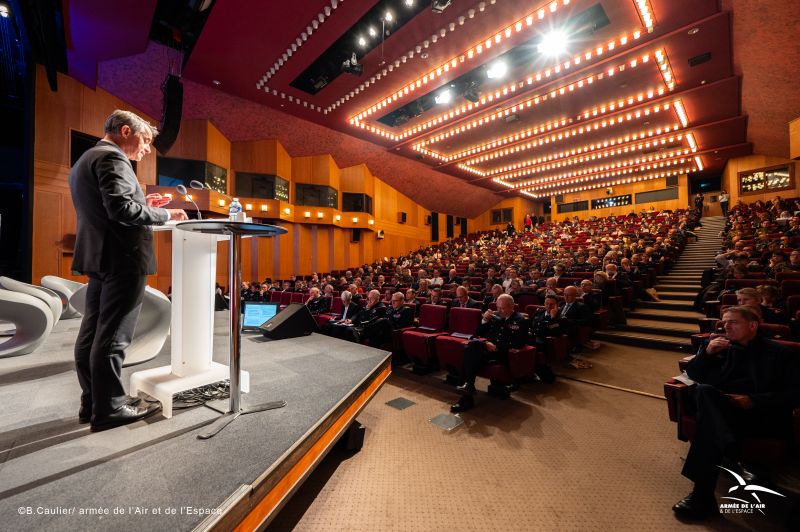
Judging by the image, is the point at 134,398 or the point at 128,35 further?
the point at 128,35

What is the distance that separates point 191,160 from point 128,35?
3.18 meters

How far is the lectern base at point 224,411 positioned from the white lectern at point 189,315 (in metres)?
0.12

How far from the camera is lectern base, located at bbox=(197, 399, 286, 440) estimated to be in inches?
51.5

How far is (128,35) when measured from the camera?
610cm

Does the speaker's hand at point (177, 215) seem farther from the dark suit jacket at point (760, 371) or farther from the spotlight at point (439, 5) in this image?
the spotlight at point (439, 5)

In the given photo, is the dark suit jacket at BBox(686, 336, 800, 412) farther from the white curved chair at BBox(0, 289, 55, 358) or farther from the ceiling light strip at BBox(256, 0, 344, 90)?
the ceiling light strip at BBox(256, 0, 344, 90)

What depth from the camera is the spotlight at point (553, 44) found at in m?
6.09

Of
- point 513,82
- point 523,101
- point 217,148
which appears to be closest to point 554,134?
point 523,101

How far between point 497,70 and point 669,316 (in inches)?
219

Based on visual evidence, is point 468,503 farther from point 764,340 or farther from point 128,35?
point 128,35

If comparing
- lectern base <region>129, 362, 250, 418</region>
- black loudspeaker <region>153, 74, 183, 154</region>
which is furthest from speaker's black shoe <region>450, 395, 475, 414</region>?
black loudspeaker <region>153, 74, 183, 154</region>

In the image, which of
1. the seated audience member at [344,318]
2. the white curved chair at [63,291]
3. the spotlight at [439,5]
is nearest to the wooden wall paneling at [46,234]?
the white curved chair at [63,291]

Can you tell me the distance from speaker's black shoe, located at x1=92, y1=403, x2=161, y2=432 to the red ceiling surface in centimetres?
611

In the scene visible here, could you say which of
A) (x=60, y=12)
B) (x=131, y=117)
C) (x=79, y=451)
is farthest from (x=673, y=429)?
(x=60, y=12)
